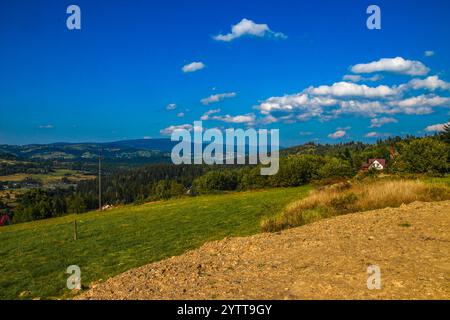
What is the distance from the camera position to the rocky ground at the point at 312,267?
21.6 feet

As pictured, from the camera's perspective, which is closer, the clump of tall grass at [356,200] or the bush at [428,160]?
→ the clump of tall grass at [356,200]

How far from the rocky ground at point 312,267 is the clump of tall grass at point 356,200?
8.95 ft

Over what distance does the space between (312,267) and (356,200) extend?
32.2ft

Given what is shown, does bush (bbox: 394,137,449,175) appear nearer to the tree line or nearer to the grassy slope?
the tree line

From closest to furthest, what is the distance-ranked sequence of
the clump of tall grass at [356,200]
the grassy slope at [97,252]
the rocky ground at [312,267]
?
1. the rocky ground at [312,267]
2. the grassy slope at [97,252]
3. the clump of tall grass at [356,200]

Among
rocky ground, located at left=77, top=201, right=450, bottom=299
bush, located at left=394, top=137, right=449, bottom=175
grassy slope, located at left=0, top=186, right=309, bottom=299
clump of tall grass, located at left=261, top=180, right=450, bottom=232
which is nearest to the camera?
rocky ground, located at left=77, top=201, right=450, bottom=299

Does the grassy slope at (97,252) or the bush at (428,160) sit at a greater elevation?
the bush at (428,160)

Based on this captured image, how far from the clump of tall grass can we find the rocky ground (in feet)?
8.95

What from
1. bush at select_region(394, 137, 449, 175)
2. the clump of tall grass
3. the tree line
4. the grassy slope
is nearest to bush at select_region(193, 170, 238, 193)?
the tree line

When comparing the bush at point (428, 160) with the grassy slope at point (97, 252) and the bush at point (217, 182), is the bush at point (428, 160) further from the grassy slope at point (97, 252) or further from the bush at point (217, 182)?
the grassy slope at point (97, 252)

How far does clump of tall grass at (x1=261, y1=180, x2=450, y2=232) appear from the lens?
598 inches

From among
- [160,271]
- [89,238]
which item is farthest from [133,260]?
[89,238]

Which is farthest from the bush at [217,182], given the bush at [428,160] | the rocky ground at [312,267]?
the rocky ground at [312,267]

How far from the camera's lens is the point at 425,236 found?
33.8 feet
